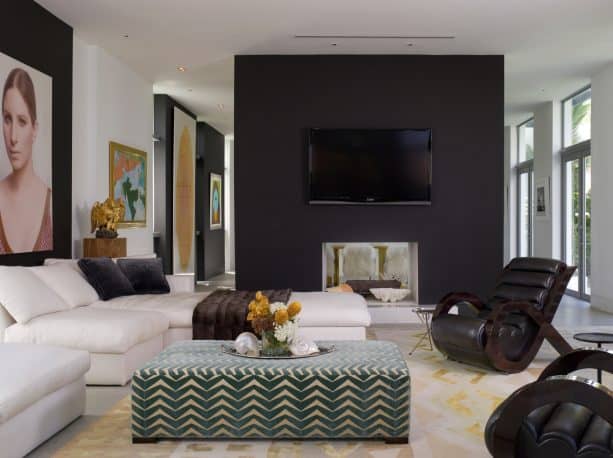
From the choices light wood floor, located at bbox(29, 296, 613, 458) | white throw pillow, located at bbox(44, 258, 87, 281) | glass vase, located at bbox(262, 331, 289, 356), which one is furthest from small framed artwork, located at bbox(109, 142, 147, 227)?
glass vase, located at bbox(262, 331, 289, 356)

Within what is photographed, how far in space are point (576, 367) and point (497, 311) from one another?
174 cm

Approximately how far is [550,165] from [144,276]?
24.6 ft

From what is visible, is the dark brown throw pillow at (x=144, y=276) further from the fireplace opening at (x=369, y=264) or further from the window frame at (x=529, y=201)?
the window frame at (x=529, y=201)

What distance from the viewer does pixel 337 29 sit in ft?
24.5

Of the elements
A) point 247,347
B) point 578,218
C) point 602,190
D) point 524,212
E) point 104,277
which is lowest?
point 247,347

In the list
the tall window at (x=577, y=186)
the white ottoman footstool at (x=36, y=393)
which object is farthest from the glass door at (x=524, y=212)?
the white ottoman footstool at (x=36, y=393)

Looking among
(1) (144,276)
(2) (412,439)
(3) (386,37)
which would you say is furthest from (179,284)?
(2) (412,439)

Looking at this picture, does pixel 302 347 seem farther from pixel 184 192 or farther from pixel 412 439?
pixel 184 192

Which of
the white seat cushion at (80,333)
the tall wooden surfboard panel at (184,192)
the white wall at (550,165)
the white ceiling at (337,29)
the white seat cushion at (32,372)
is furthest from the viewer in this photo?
the tall wooden surfboard panel at (184,192)

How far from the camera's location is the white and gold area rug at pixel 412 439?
3.48 metres

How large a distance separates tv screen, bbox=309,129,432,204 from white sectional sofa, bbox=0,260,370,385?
7.22 ft

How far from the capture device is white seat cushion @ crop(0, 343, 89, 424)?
124 inches

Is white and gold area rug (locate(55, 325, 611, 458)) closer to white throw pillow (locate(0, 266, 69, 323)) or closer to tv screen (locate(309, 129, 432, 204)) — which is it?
white throw pillow (locate(0, 266, 69, 323))

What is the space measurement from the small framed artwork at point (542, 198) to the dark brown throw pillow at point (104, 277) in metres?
7.88
